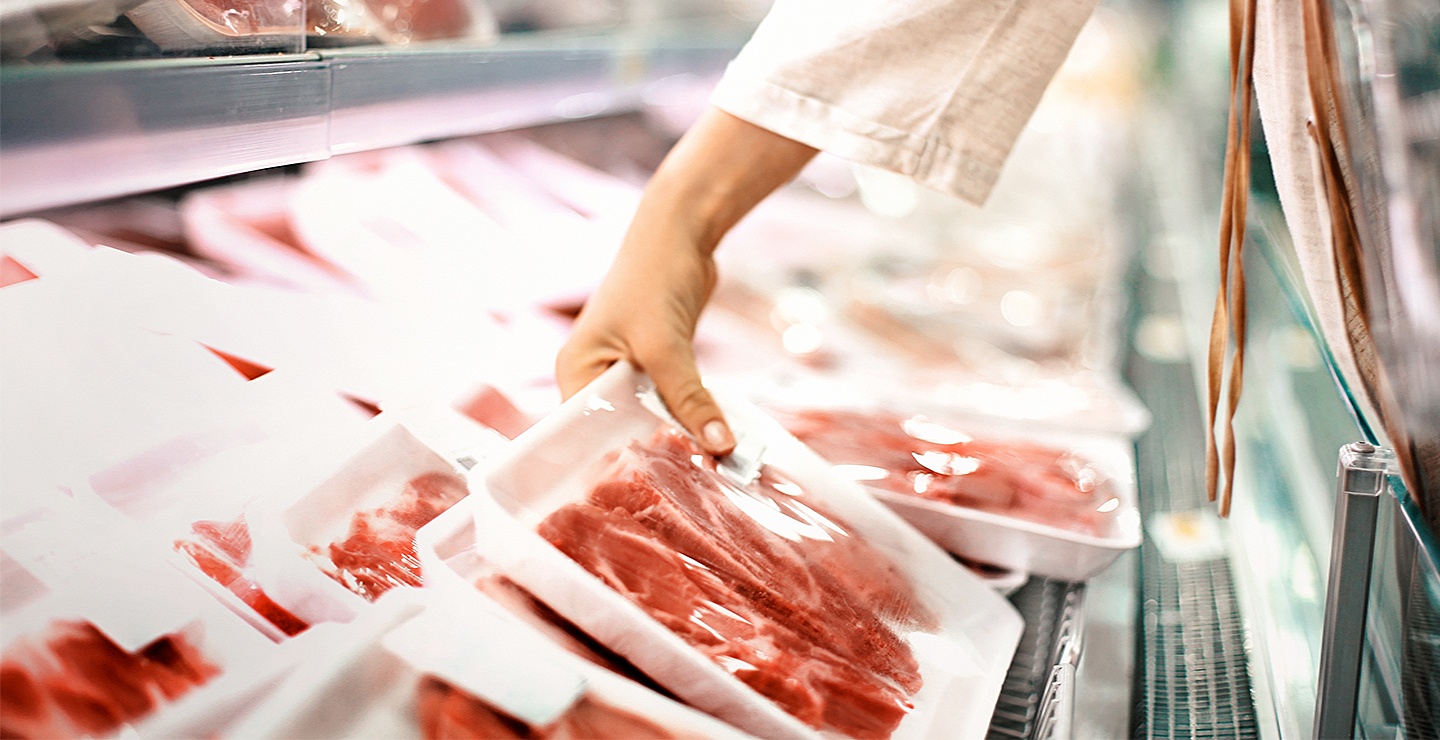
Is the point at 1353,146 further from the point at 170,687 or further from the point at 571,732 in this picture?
the point at 170,687

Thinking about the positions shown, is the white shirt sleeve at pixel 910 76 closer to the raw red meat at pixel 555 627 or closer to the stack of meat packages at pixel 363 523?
the stack of meat packages at pixel 363 523

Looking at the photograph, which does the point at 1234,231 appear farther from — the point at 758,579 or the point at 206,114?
the point at 206,114

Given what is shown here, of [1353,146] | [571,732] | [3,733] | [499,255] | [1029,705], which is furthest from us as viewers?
[499,255]

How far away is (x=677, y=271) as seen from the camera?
3.62 feet

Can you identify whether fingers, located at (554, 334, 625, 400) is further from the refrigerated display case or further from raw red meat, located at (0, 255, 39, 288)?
raw red meat, located at (0, 255, 39, 288)

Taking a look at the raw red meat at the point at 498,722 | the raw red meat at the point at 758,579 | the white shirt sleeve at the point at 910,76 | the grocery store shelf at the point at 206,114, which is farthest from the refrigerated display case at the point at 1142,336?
the raw red meat at the point at 498,722

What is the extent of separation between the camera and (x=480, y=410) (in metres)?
1.09

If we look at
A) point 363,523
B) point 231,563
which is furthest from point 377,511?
point 231,563

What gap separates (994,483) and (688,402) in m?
0.44

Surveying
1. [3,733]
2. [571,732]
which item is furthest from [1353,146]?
[3,733]

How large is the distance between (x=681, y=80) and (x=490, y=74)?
1.10 m

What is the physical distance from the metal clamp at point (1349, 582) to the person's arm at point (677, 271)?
0.56 metres

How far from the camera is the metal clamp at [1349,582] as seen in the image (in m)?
0.80

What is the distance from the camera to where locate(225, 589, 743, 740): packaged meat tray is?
2.32ft
